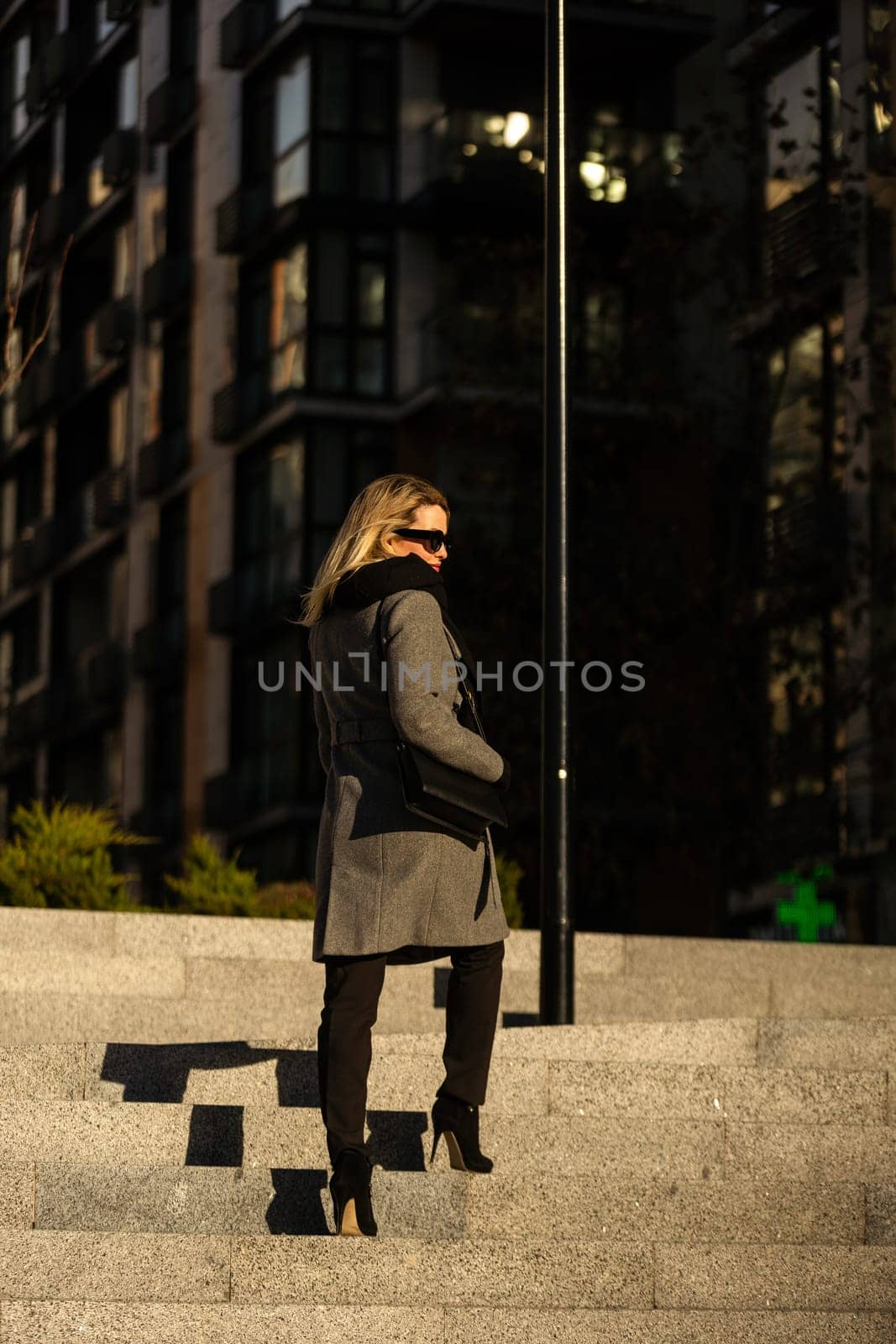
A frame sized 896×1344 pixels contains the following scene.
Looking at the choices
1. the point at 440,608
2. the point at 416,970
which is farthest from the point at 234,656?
the point at 440,608

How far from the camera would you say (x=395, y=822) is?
6.71 m

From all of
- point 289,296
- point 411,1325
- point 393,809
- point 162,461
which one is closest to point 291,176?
point 289,296

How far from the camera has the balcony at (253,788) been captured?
32.8 meters

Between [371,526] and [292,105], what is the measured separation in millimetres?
28692

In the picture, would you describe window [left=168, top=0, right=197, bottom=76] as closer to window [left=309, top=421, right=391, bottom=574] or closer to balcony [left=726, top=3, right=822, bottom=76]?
window [left=309, top=421, right=391, bottom=574]

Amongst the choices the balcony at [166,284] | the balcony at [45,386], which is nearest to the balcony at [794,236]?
the balcony at [166,284]

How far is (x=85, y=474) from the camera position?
43.8 metres

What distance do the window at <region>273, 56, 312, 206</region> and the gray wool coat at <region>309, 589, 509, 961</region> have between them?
90.2 ft

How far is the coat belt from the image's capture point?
677cm

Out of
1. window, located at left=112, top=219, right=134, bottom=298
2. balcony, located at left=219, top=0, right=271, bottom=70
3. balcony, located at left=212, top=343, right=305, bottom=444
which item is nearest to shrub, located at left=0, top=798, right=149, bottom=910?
balcony, located at left=212, top=343, right=305, bottom=444

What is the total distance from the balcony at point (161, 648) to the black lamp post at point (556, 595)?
1050 inches

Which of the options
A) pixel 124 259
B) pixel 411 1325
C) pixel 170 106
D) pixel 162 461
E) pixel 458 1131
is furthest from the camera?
pixel 124 259

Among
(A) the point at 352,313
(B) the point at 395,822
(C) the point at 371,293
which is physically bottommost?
(B) the point at 395,822

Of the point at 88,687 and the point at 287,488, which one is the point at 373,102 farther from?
the point at 88,687
